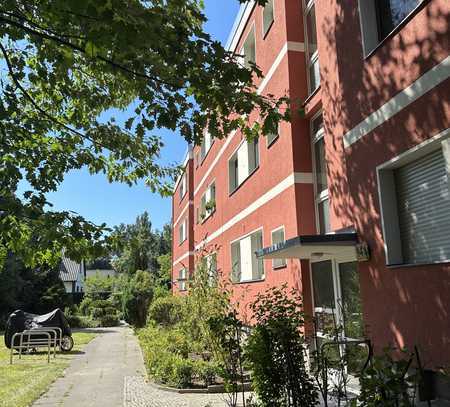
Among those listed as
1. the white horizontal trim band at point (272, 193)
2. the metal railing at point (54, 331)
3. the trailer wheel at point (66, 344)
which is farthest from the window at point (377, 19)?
the trailer wheel at point (66, 344)

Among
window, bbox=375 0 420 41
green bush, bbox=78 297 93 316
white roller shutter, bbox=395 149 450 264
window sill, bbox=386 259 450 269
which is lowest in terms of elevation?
green bush, bbox=78 297 93 316

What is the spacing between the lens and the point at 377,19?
691 centimetres

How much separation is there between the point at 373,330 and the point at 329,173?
10.6ft

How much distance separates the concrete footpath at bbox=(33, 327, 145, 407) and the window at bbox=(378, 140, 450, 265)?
5597 millimetres

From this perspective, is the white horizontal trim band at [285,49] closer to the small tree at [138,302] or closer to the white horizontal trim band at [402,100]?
the white horizontal trim band at [402,100]

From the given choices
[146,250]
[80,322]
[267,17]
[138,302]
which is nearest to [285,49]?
[267,17]

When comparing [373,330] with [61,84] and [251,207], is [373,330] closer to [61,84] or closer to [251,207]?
[61,84]

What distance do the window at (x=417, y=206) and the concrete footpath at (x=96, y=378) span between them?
5.60 metres

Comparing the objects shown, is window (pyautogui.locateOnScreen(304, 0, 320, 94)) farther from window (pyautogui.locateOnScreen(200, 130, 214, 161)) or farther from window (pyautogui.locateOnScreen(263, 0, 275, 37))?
window (pyautogui.locateOnScreen(200, 130, 214, 161))

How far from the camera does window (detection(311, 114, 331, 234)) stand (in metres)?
9.94

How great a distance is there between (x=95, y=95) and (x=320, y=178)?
5.25m

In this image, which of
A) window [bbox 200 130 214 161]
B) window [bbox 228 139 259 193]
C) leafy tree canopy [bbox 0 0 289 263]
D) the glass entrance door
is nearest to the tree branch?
leafy tree canopy [bbox 0 0 289 263]

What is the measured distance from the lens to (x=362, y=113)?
692 cm

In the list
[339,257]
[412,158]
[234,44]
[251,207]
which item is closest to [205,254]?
[251,207]
